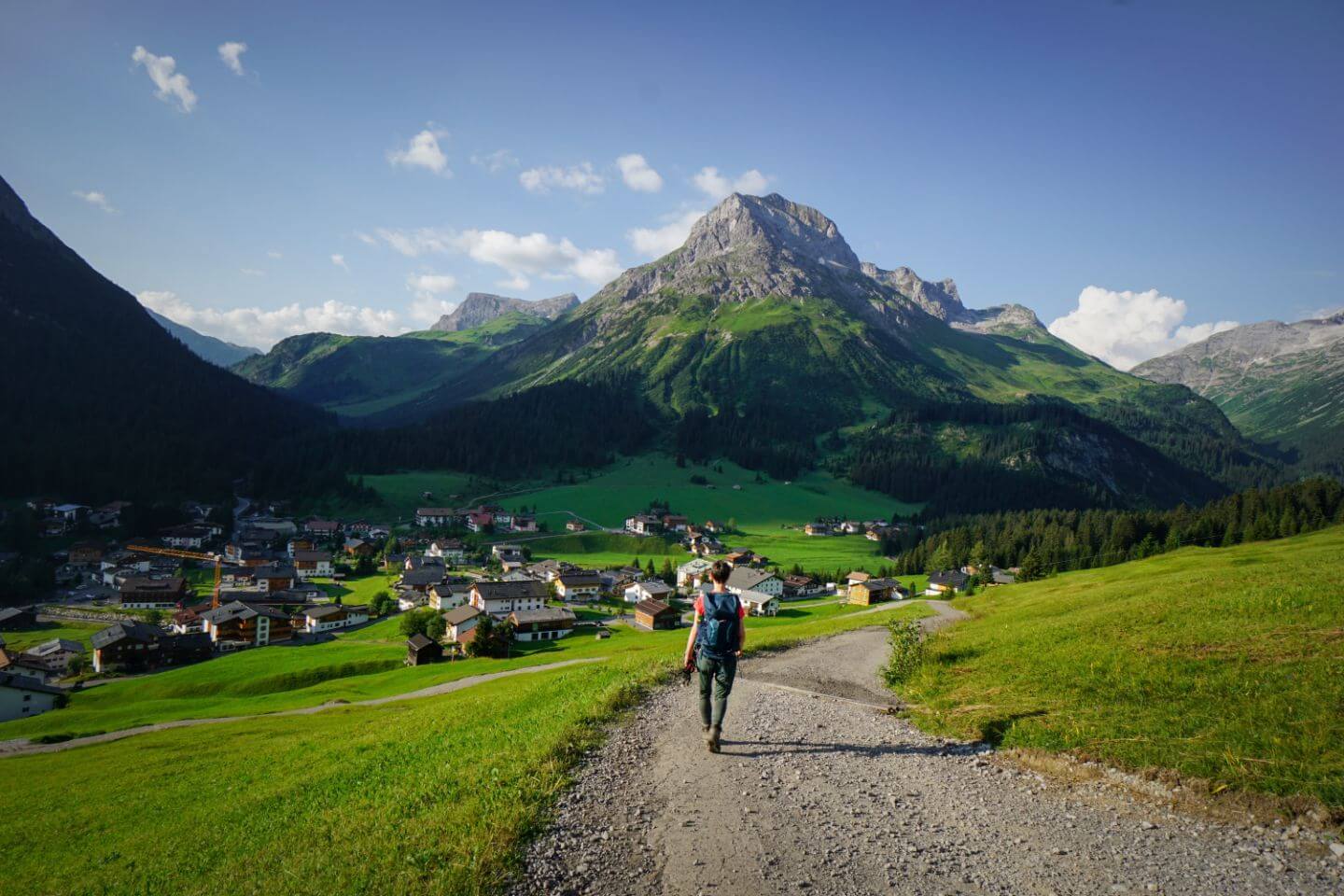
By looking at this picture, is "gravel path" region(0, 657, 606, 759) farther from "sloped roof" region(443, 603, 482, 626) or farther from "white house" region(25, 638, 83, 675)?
"white house" region(25, 638, 83, 675)

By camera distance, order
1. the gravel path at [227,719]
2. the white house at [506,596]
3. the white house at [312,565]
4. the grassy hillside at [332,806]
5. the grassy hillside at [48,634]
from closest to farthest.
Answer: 1. the grassy hillside at [332,806]
2. the gravel path at [227,719]
3. the grassy hillside at [48,634]
4. the white house at [506,596]
5. the white house at [312,565]

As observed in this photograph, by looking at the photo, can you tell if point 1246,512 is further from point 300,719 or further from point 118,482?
point 118,482

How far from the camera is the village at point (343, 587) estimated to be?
7350 cm

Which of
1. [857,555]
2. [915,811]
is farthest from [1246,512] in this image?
[915,811]

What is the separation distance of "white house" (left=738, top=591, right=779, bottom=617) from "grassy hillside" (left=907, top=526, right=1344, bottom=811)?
232ft

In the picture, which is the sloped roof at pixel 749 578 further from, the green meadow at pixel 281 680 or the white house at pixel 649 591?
the green meadow at pixel 281 680

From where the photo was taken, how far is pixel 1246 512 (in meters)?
88.3

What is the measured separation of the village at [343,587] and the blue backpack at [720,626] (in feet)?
111

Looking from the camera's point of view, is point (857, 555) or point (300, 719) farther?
point (857, 555)

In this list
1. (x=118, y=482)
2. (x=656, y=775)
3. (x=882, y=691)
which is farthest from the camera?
(x=118, y=482)

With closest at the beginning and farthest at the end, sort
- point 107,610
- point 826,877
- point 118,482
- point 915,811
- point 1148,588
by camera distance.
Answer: point 826,877 → point 915,811 → point 1148,588 → point 107,610 → point 118,482

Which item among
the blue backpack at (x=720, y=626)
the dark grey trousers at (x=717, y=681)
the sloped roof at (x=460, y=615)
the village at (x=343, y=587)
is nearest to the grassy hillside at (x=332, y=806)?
the dark grey trousers at (x=717, y=681)

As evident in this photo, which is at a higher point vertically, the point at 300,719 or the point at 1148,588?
the point at 1148,588

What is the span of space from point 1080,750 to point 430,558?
444ft
